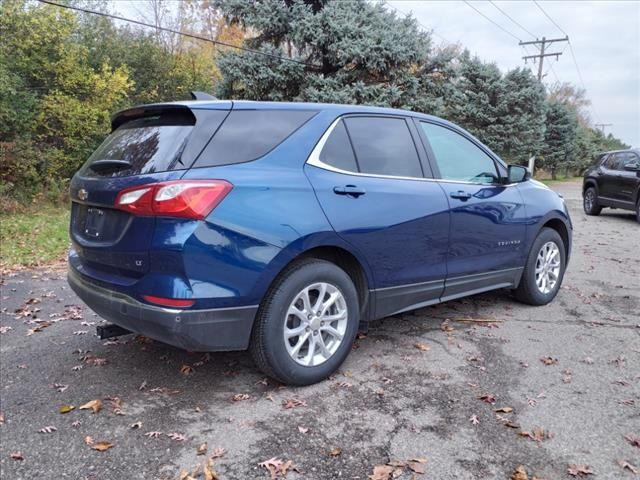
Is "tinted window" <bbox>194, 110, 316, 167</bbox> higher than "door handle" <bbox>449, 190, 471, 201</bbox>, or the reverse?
"tinted window" <bbox>194, 110, 316, 167</bbox>

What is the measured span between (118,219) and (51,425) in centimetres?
122

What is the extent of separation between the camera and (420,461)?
258cm

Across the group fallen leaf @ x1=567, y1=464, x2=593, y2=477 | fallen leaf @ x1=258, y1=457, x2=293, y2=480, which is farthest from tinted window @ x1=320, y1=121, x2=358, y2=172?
fallen leaf @ x1=567, y1=464, x2=593, y2=477

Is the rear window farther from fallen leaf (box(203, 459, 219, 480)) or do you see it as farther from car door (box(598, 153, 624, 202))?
car door (box(598, 153, 624, 202))

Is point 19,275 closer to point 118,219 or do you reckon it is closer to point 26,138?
point 118,219

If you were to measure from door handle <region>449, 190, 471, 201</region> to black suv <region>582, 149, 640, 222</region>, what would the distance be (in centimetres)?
999

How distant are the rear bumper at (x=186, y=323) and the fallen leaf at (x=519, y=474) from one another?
1.56 m

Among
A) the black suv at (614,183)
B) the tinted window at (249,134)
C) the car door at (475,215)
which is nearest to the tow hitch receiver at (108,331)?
the tinted window at (249,134)

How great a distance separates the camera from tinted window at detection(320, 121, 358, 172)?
3461mm

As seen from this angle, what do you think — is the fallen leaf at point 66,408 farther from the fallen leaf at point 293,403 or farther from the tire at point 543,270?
the tire at point 543,270

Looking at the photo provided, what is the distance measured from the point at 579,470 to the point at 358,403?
3.98ft

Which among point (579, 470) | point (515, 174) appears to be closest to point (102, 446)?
point (579, 470)

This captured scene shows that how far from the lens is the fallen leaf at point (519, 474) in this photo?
2.43 meters

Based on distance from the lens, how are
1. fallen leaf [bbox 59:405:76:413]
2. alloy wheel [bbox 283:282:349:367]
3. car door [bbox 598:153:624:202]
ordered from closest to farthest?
fallen leaf [bbox 59:405:76:413] < alloy wheel [bbox 283:282:349:367] < car door [bbox 598:153:624:202]
